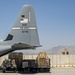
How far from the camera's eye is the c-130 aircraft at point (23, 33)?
87.9ft

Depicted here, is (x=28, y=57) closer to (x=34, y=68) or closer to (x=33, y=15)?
(x=34, y=68)

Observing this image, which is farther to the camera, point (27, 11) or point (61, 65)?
point (61, 65)

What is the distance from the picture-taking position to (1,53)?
2692 cm

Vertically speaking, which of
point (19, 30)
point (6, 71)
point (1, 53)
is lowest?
point (6, 71)

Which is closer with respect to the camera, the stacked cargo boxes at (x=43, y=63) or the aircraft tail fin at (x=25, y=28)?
the aircraft tail fin at (x=25, y=28)

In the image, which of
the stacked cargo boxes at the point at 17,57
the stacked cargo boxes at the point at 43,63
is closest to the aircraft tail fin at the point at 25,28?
the stacked cargo boxes at the point at 43,63

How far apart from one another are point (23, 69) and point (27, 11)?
921cm

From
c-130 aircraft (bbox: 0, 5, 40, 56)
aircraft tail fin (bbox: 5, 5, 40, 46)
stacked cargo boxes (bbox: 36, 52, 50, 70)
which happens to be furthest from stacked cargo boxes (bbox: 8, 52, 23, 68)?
aircraft tail fin (bbox: 5, 5, 40, 46)

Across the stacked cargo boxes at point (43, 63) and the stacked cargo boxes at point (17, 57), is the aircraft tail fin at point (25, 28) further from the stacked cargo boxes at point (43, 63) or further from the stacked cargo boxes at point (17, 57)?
the stacked cargo boxes at point (17, 57)

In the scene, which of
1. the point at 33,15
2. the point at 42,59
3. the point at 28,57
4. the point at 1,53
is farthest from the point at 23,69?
the point at 28,57

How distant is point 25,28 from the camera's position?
28016 millimetres

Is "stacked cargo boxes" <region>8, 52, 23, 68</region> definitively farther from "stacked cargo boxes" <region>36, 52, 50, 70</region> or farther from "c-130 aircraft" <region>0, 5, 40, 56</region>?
"c-130 aircraft" <region>0, 5, 40, 56</region>

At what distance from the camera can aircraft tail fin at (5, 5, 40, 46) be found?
1074 inches

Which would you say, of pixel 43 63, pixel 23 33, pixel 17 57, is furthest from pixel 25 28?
pixel 17 57
